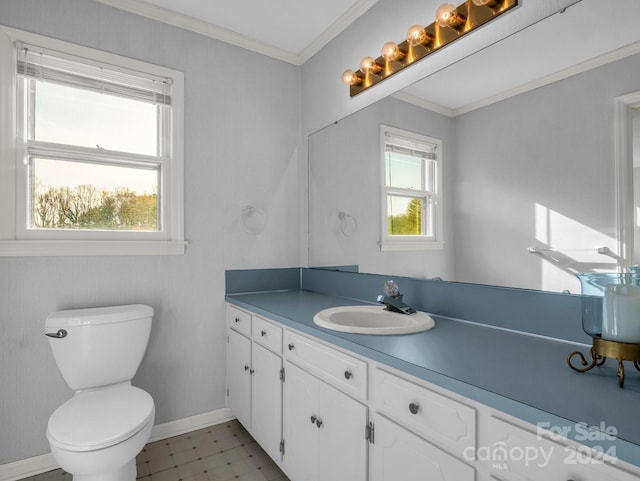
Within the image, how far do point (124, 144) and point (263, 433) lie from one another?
186 cm

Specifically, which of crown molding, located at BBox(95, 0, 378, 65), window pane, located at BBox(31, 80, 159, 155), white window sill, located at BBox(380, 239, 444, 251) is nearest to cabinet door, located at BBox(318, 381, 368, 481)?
white window sill, located at BBox(380, 239, 444, 251)

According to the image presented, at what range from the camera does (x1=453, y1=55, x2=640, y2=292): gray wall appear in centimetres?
113

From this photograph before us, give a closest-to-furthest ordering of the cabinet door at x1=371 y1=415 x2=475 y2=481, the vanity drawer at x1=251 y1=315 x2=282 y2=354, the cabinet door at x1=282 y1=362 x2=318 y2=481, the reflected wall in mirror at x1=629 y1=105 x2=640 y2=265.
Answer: the cabinet door at x1=371 y1=415 x2=475 y2=481 < the reflected wall in mirror at x1=629 y1=105 x2=640 y2=265 < the cabinet door at x1=282 y1=362 x2=318 y2=481 < the vanity drawer at x1=251 y1=315 x2=282 y2=354

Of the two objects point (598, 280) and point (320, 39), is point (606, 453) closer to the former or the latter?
point (598, 280)

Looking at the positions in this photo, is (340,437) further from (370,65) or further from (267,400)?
(370,65)

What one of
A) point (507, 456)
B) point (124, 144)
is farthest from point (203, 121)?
point (507, 456)

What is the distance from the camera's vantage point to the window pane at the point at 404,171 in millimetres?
1788

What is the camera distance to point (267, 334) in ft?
6.10

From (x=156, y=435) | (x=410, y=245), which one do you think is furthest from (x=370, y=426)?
(x=156, y=435)

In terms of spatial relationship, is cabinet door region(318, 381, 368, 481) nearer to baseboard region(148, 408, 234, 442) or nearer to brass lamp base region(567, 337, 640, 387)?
brass lamp base region(567, 337, 640, 387)

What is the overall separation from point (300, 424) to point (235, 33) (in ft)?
7.95

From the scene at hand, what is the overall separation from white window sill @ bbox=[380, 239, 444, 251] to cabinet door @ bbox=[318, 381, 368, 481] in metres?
0.81

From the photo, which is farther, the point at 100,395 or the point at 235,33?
the point at 235,33

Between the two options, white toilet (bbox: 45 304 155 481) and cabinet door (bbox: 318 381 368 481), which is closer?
cabinet door (bbox: 318 381 368 481)
